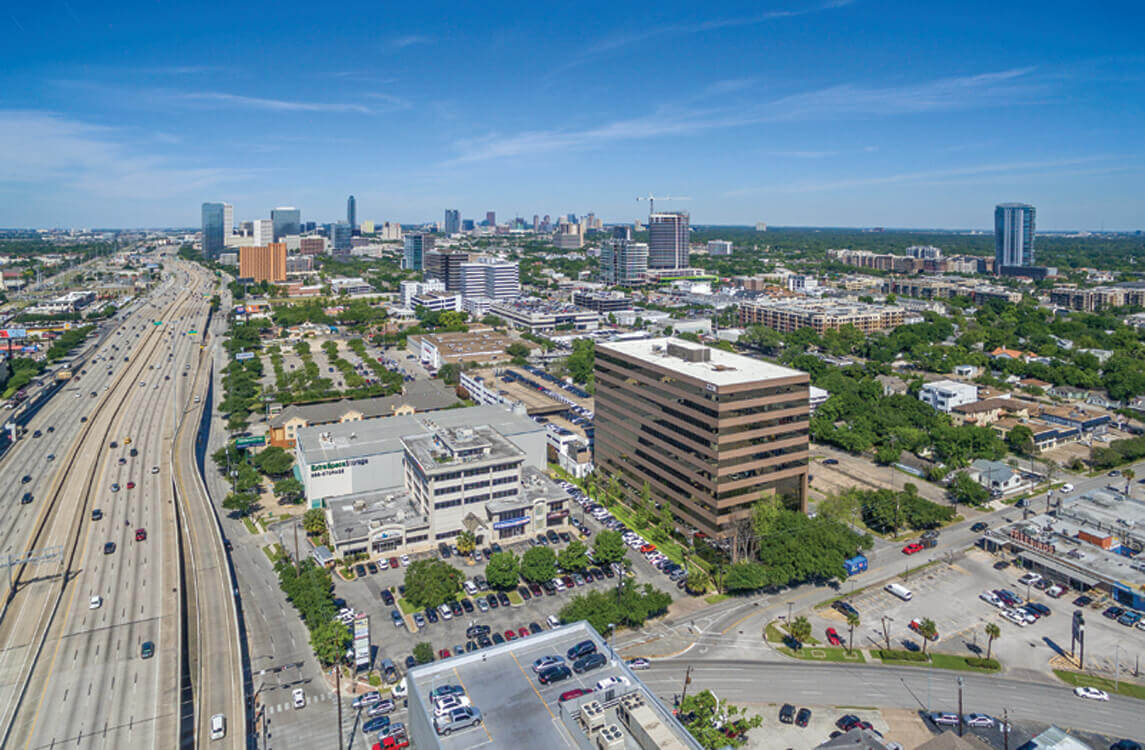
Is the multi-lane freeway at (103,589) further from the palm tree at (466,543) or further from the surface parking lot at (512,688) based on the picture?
the palm tree at (466,543)

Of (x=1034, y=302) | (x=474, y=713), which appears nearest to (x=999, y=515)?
(x=474, y=713)

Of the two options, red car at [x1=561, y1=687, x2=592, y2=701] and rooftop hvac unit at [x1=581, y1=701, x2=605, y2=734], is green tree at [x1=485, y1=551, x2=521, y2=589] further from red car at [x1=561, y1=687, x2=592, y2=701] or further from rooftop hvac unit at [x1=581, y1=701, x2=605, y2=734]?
rooftop hvac unit at [x1=581, y1=701, x2=605, y2=734]

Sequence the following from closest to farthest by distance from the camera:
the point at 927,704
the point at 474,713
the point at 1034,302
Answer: the point at 474,713 → the point at 927,704 → the point at 1034,302

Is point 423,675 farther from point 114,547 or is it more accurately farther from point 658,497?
point 114,547

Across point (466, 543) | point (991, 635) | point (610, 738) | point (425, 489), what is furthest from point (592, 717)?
point (425, 489)

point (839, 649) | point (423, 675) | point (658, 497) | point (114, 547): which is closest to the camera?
point (423, 675)
